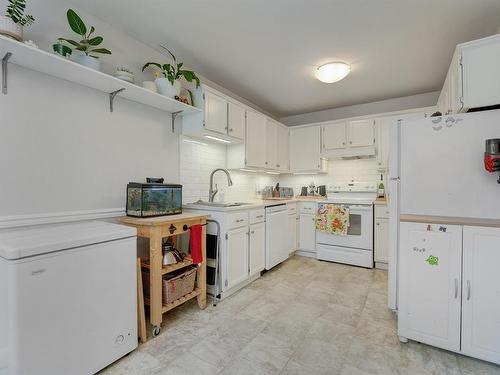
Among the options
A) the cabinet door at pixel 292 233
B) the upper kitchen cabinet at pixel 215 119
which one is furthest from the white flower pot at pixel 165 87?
the cabinet door at pixel 292 233

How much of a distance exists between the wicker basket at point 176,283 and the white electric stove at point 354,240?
224 cm

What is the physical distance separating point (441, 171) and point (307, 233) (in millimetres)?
2301

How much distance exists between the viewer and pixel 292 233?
3.87 meters

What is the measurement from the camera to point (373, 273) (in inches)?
130

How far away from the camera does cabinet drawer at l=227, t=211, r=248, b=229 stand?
2.54 metres

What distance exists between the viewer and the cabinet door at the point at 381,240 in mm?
3428

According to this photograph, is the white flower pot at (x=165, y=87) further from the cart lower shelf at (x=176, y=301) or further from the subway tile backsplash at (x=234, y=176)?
the cart lower shelf at (x=176, y=301)

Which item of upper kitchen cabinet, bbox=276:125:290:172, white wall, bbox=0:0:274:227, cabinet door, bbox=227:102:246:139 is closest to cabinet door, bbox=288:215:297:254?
upper kitchen cabinet, bbox=276:125:290:172

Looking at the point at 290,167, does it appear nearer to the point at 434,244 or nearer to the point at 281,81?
the point at 281,81

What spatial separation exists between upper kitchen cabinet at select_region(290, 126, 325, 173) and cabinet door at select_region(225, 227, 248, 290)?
2048 millimetres

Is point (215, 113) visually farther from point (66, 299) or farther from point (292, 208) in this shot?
point (66, 299)

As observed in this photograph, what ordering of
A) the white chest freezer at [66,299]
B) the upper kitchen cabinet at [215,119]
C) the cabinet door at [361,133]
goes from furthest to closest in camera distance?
the cabinet door at [361,133]
the upper kitchen cabinet at [215,119]
the white chest freezer at [66,299]

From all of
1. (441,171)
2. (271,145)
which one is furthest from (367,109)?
(441,171)

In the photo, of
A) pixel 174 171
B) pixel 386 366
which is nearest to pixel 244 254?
pixel 174 171
